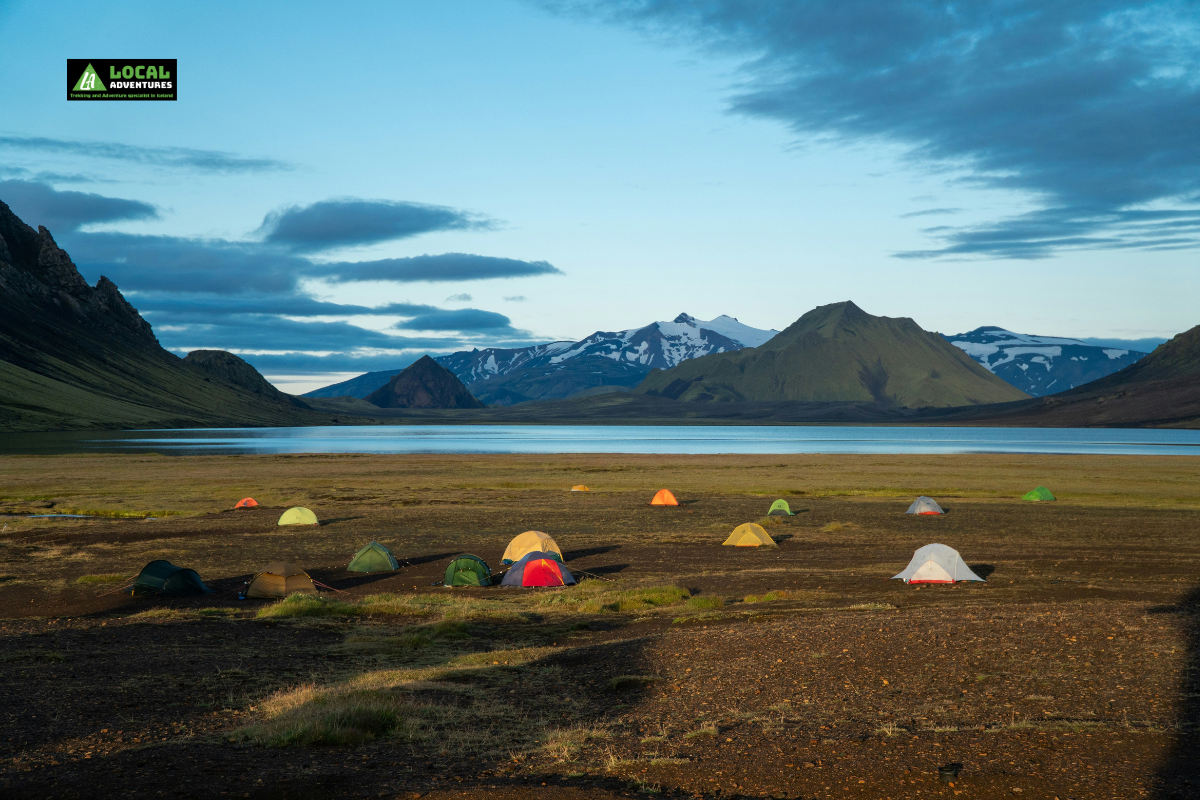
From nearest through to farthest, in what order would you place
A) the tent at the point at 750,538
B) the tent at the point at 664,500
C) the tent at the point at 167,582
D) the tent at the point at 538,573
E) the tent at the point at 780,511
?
the tent at the point at 167,582 < the tent at the point at 538,573 < the tent at the point at 750,538 < the tent at the point at 780,511 < the tent at the point at 664,500

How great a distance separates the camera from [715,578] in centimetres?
2744

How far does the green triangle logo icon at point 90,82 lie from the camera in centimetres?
3633

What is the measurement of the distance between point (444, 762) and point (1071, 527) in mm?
37012

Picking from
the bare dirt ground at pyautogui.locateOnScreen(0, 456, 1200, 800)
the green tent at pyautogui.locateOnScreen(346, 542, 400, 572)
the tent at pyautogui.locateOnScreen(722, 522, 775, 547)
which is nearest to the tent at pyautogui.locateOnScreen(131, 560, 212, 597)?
the bare dirt ground at pyautogui.locateOnScreen(0, 456, 1200, 800)

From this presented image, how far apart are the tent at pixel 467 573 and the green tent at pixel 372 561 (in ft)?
10.00

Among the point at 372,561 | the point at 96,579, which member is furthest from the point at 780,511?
the point at 96,579

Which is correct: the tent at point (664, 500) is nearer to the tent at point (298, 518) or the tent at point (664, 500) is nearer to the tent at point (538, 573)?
the tent at point (298, 518)

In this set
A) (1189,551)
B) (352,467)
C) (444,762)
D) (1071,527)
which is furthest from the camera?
(352,467)

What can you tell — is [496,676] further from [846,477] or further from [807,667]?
[846,477]

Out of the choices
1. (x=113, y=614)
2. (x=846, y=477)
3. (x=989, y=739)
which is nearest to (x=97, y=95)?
(x=113, y=614)

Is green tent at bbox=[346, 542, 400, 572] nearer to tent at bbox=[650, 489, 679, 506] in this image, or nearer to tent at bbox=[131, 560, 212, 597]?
tent at bbox=[131, 560, 212, 597]

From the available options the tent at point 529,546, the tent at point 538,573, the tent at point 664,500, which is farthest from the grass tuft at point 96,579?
the tent at point 664,500

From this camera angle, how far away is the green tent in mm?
29188

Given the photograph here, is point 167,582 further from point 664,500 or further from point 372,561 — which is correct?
point 664,500
